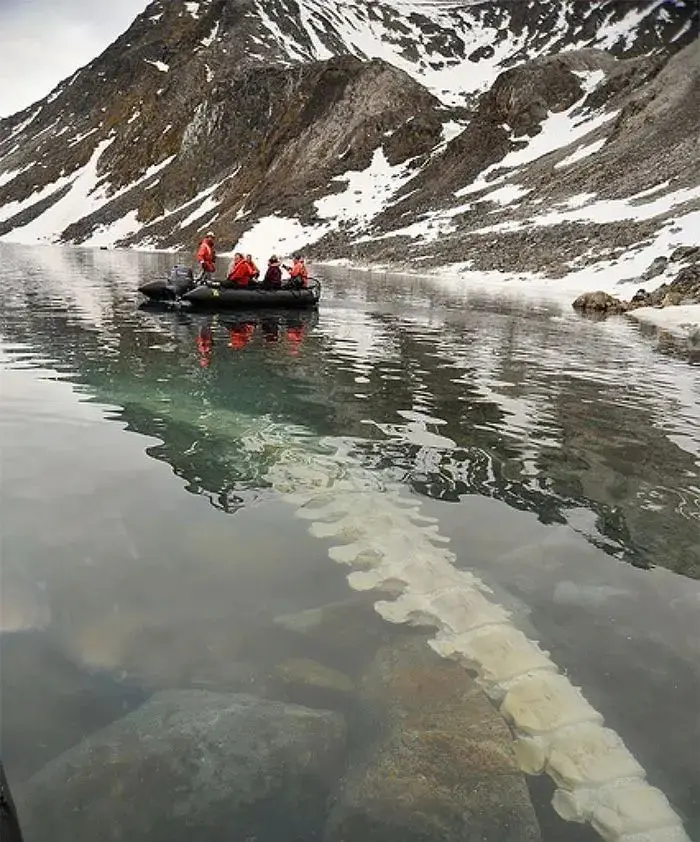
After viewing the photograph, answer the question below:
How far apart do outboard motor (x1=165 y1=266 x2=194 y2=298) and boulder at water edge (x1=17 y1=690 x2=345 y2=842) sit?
22.2 meters

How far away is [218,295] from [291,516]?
1805 cm

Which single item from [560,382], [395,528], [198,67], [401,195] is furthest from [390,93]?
[395,528]

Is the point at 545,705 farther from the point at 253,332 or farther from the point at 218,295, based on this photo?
the point at 218,295

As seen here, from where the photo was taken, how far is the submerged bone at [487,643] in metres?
3.70

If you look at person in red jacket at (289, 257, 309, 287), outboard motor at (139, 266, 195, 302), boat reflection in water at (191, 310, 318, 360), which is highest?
person in red jacket at (289, 257, 309, 287)

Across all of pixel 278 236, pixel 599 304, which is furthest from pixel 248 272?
pixel 278 236

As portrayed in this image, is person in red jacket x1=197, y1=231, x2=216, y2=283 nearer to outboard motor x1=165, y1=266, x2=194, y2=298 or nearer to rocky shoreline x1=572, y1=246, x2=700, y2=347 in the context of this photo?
outboard motor x1=165, y1=266, x2=194, y2=298

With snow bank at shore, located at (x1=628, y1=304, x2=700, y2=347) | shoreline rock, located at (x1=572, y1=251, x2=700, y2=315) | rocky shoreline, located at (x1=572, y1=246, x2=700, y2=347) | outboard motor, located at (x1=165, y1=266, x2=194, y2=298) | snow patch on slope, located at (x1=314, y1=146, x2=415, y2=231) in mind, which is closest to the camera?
outboard motor, located at (x1=165, y1=266, x2=194, y2=298)

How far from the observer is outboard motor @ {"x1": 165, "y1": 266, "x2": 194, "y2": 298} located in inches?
980

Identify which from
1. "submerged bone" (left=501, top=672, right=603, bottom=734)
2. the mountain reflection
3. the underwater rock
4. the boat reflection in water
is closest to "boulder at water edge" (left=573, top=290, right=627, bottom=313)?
the mountain reflection

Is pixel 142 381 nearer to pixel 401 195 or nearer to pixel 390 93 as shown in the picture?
pixel 401 195

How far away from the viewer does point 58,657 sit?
4.57 meters

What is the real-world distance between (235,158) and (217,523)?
394ft

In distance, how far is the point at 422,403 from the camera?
40.6 ft
